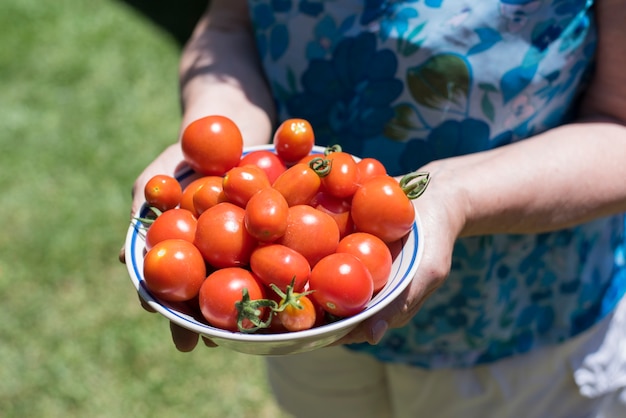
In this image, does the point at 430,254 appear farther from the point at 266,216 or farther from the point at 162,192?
the point at 162,192

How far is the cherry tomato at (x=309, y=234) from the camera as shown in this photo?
1119mm

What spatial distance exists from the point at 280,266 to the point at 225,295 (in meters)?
0.10

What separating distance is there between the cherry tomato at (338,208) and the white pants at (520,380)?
1.77ft

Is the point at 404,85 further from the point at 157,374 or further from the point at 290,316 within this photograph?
the point at 157,374

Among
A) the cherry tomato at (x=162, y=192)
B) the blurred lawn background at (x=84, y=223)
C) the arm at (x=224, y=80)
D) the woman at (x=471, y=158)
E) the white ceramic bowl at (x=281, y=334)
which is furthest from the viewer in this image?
the blurred lawn background at (x=84, y=223)

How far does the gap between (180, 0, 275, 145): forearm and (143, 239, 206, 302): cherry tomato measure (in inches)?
19.4

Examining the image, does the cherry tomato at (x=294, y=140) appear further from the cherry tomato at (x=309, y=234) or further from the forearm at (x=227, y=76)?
the forearm at (x=227, y=76)

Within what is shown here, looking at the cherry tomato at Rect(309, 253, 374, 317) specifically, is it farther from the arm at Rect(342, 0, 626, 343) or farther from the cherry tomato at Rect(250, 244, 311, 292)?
the arm at Rect(342, 0, 626, 343)

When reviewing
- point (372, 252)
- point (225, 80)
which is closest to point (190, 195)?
point (372, 252)

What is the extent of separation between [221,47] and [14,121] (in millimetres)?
2486

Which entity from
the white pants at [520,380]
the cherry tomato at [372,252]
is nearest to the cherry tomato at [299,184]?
the cherry tomato at [372,252]

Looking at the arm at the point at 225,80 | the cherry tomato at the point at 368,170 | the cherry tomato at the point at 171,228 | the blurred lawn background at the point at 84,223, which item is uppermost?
the cherry tomato at the point at 368,170

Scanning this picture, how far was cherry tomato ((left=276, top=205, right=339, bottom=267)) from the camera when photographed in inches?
44.1

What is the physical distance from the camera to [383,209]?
1111 millimetres
